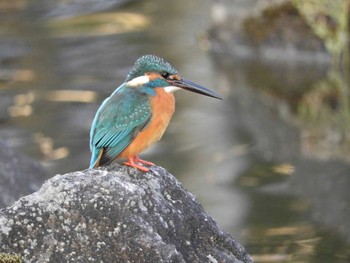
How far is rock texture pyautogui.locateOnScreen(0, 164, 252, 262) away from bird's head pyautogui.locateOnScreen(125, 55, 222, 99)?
844mm

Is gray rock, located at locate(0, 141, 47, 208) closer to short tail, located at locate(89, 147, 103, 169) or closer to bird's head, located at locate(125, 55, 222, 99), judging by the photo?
short tail, located at locate(89, 147, 103, 169)

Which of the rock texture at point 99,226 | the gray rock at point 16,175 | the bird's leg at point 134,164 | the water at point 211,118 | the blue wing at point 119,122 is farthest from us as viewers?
the water at point 211,118

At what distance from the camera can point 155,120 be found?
5098 millimetres

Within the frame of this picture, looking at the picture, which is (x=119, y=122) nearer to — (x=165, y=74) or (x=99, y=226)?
(x=165, y=74)

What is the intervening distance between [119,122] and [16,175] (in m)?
1.88

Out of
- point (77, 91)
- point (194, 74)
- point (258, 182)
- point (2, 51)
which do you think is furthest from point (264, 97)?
point (2, 51)

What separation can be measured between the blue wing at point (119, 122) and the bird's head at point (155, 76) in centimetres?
6

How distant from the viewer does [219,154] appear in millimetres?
10805

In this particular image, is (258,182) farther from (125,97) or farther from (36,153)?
(125,97)

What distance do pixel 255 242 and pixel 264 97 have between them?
4777mm

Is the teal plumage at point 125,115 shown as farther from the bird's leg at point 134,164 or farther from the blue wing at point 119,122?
the bird's leg at point 134,164

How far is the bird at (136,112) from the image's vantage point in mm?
5043

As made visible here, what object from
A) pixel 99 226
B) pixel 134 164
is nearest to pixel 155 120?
pixel 134 164

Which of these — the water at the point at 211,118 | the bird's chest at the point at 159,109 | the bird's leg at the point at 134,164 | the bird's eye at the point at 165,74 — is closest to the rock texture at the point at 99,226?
the bird's leg at the point at 134,164
